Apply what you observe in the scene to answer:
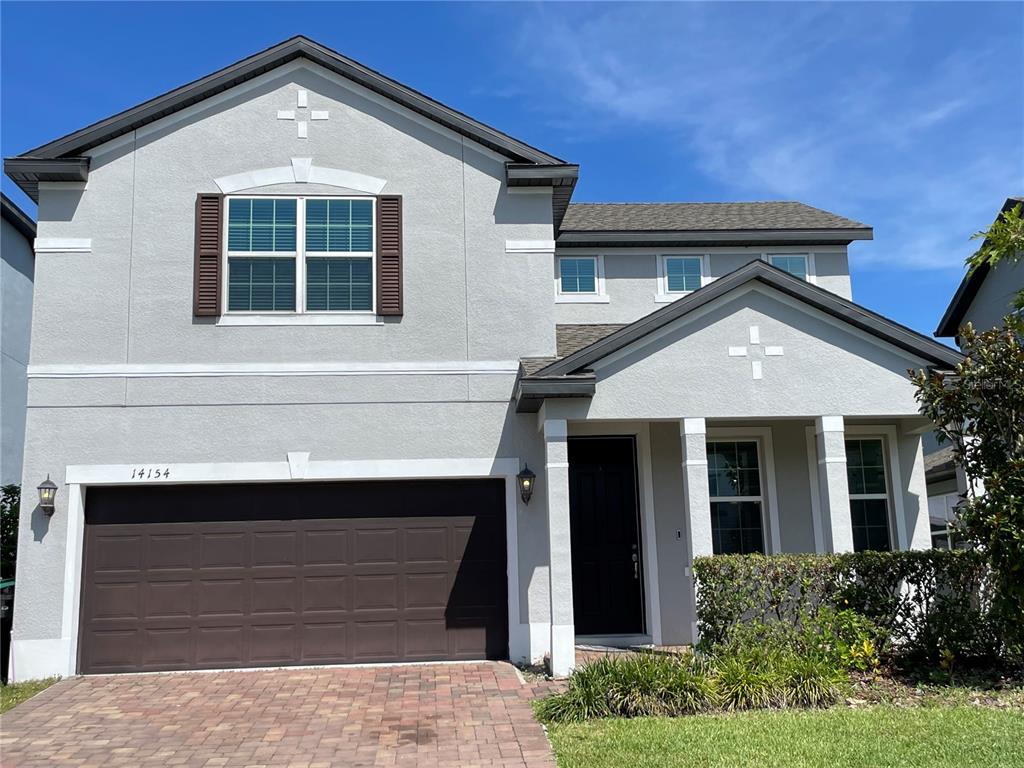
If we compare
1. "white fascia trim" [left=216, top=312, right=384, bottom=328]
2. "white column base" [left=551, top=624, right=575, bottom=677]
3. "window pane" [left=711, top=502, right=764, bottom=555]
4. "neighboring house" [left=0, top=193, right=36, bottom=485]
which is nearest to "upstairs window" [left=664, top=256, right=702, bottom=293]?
"window pane" [left=711, top=502, right=764, bottom=555]

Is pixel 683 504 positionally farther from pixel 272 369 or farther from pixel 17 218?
pixel 17 218

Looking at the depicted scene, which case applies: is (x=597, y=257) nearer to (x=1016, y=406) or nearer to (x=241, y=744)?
(x=1016, y=406)

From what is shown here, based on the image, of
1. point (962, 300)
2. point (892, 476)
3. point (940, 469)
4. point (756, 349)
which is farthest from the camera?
point (962, 300)

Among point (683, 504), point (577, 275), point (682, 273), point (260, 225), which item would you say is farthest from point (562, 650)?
point (682, 273)

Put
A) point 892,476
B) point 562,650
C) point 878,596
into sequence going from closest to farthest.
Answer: point 878,596, point 562,650, point 892,476

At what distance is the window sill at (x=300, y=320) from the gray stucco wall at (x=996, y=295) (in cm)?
1347

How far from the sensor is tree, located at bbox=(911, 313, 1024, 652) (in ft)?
27.8

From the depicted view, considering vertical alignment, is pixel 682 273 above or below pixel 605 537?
above

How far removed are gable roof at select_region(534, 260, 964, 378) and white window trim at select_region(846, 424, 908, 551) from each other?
5.98 feet

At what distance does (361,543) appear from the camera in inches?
439

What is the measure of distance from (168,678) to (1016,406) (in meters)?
9.78

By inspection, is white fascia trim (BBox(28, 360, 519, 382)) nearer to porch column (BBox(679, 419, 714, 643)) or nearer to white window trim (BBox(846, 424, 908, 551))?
porch column (BBox(679, 419, 714, 643))

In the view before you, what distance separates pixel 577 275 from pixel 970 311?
35.3ft

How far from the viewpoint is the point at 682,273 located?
1473 centimetres
